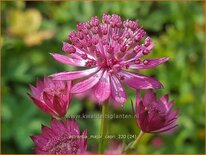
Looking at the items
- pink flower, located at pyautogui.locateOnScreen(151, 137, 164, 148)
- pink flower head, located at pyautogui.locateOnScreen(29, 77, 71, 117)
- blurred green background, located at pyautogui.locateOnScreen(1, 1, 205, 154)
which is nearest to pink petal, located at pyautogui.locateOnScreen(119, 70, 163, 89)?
pink flower head, located at pyautogui.locateOnScreen(29, 77, 71, 117)

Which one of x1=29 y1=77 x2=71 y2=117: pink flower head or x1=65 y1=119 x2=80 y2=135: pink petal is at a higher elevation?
x1=29 y1=77 x2=71 y2=117: pink flower head

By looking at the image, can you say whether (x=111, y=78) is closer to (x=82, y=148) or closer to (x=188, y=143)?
(x=82, y=148)

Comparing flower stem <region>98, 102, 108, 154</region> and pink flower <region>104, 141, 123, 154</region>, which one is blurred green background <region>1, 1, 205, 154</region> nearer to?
pink flower <region>104, 141, 123, 154</region>

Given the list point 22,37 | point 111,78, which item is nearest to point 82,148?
point 111,78

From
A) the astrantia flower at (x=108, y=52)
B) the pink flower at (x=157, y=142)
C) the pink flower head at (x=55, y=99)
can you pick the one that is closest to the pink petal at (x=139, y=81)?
the astrantia flower at (x=108, y=52)

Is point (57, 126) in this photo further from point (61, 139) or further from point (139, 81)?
point (139, 81)

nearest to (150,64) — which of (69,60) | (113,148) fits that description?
(69,60)
